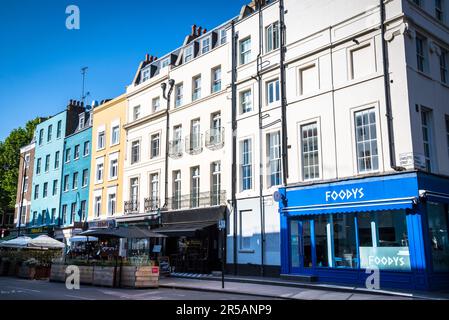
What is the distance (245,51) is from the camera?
24328 mm

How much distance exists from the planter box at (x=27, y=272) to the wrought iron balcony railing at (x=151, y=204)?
7.77 meters

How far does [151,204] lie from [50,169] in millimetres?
17391

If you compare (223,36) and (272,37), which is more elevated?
(223,36)

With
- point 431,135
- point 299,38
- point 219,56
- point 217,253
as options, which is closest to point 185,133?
point 219,56

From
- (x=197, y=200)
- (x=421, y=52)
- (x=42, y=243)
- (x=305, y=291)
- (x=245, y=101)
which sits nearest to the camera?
(x=305, y=291)

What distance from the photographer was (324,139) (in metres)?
19.4

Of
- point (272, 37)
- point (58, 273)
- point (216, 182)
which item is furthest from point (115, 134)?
point (272, 37)

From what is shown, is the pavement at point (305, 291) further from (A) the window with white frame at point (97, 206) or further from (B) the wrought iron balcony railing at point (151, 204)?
(A) the window with white frame at point (97, 206)

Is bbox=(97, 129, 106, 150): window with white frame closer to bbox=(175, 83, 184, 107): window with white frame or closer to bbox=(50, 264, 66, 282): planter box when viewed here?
bbox=(175, 83, 184, 107): window with white frame

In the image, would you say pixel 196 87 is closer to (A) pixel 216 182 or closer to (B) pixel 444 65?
(A) pixel 216 182

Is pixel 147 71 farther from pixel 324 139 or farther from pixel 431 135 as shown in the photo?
pixel 431 135

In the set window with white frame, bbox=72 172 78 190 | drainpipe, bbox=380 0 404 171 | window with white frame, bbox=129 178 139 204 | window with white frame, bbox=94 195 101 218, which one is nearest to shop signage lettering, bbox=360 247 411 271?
drainpipe, bbox=380 0 404 171

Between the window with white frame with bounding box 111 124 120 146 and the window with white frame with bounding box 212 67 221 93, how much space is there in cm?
1067
